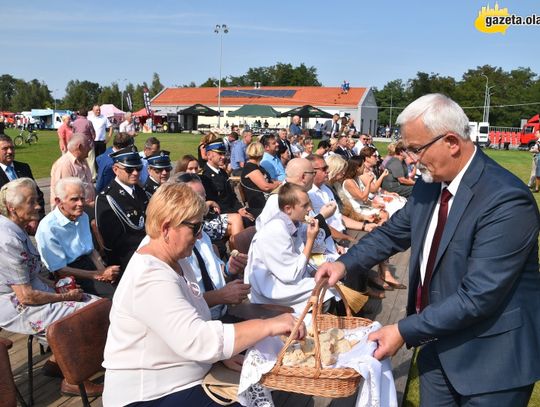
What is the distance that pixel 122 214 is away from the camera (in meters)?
4.70

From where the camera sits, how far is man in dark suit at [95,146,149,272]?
15.2ft

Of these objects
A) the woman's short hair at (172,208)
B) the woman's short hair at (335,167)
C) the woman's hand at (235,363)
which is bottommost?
the woman's hand at (235,363)

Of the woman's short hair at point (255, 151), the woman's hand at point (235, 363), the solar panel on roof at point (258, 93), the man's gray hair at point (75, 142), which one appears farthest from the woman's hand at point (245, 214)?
the solar panel on roof at point (258, 93)

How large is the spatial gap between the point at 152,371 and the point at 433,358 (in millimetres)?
1291

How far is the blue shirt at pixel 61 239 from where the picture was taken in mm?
4188

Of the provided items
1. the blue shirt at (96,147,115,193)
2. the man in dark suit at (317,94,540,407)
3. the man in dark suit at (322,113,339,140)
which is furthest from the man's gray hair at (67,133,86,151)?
the man in dark suit at (322,113,339,140)

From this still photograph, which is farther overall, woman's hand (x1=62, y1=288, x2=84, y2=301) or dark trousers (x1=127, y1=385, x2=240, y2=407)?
woman's hand (x1=62, y1=288, x2=84, y2=301)

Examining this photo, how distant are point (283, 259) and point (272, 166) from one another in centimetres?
561

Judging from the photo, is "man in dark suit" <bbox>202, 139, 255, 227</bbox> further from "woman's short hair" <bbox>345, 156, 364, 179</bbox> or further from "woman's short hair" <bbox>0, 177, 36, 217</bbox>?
"woman's short hair" <bbox>0, 177, 36, 217</bbox>

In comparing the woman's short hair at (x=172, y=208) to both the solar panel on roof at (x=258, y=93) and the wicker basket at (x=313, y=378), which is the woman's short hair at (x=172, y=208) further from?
the solar panel on roof at (x=258, y=93)

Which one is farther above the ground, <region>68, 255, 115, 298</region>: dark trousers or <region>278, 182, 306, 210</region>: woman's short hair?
<region>278, 182, 306, 210</region>: woman's short hair

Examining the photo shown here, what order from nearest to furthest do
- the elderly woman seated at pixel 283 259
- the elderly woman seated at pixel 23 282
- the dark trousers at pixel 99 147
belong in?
the elderly woman seated at pixel 23 282, the elderly woman seated at pixel 283 259, the dark trousers at pixel 99 147

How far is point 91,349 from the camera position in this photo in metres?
2.88

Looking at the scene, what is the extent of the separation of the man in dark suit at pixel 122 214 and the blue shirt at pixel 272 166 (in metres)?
4.52
